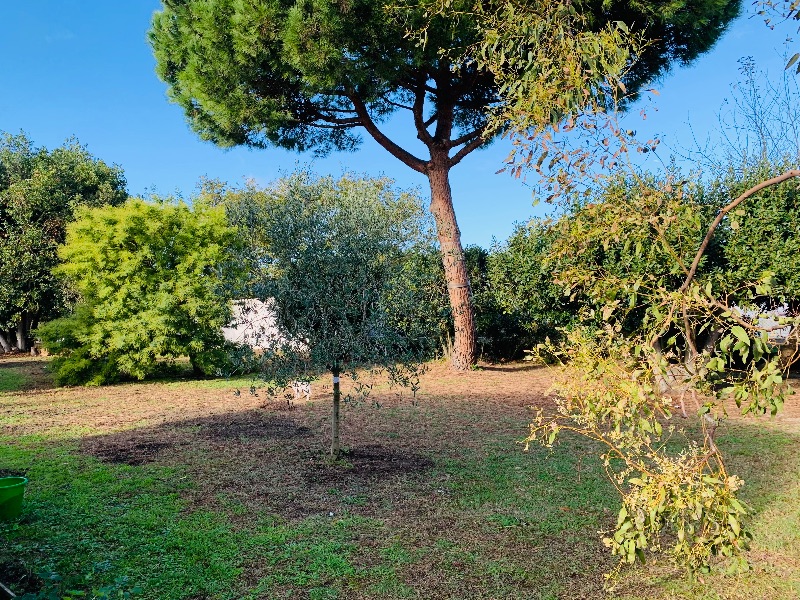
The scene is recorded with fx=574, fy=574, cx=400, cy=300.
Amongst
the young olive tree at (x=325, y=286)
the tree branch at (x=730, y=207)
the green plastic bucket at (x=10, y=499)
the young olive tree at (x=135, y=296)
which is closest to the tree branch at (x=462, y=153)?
the young olive tree at (x=135, y=296)

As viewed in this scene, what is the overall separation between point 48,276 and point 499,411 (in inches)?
709

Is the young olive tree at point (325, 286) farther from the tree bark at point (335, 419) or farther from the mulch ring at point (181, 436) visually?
the mulch ring at point (181, 436)

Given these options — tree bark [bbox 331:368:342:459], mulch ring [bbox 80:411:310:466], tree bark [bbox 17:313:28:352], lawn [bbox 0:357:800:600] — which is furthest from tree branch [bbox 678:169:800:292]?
tree bark [bbox 17:313:28:352]

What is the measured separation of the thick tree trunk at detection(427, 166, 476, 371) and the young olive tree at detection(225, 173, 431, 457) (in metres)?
8.01

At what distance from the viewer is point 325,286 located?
5.77m

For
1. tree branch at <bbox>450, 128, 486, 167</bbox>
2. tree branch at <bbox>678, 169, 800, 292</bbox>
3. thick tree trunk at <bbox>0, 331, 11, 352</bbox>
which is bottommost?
tree branch at <bbox>678, 169, 800, 292</bbox>

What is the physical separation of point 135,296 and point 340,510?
10041 mm

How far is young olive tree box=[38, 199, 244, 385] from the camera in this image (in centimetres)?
1298

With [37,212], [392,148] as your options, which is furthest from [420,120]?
[37,212]

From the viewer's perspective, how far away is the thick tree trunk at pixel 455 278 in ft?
46.0

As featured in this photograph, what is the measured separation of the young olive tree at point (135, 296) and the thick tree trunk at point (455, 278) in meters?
5.01

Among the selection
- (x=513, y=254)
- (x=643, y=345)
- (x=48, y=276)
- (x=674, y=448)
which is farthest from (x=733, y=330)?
(x=48, y=276)

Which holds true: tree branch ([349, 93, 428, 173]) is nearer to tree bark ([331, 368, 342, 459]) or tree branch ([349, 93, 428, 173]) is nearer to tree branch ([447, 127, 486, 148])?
tree branch ([447, 127, 486, 148])

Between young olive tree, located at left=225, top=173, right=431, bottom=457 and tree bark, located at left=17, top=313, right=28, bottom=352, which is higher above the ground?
tree bark, located at left=17, top=313, right=28, bottom=352
